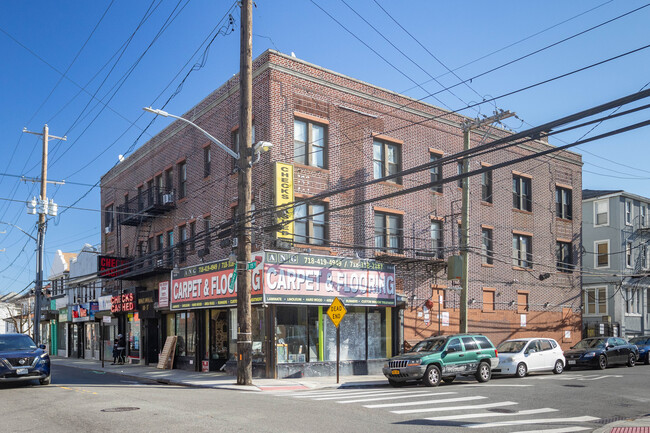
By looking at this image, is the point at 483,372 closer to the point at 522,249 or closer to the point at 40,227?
the point at 522,249

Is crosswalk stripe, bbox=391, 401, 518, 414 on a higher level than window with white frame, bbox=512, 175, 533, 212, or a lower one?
lower

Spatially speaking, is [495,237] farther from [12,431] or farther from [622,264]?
[12,431]

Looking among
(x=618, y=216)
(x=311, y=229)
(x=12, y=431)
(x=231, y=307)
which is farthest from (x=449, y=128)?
(x=12, y=431)

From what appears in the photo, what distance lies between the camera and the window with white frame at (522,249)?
32094 millimetres

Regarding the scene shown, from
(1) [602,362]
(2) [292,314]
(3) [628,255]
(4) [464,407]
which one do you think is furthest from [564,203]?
(4) [464,407]

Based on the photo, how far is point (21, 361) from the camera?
1817cm

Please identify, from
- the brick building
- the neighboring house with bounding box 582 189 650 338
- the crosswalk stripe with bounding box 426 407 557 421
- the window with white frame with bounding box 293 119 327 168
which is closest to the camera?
the crosswalk stripe with bounding box 426 407 557 421

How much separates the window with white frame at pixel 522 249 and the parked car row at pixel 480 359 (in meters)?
5.81

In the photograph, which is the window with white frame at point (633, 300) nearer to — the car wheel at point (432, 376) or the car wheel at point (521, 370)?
the car wheel at point (521, 370)

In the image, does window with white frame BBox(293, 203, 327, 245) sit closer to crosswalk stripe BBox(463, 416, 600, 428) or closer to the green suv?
the green suv

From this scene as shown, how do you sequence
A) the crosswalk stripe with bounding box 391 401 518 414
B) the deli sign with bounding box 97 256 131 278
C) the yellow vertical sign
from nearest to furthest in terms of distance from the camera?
the crosswalk stripe with bounding box 391 401 518 414 < the yellow vertical sign < the deli sign with bounding box 97 256 131 278

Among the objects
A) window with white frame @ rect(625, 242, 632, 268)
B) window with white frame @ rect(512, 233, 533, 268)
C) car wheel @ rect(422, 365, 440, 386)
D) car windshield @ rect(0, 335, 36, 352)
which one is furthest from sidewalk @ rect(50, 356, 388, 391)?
window with white frame @ rect(625, 242, 632, 268)

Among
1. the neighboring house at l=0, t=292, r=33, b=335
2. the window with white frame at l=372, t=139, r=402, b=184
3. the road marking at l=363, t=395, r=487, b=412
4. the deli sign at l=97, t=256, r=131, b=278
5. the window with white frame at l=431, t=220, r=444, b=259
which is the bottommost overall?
the neighboring house at l=0, t=292, r=33, b=335

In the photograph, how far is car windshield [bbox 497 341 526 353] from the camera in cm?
2406
